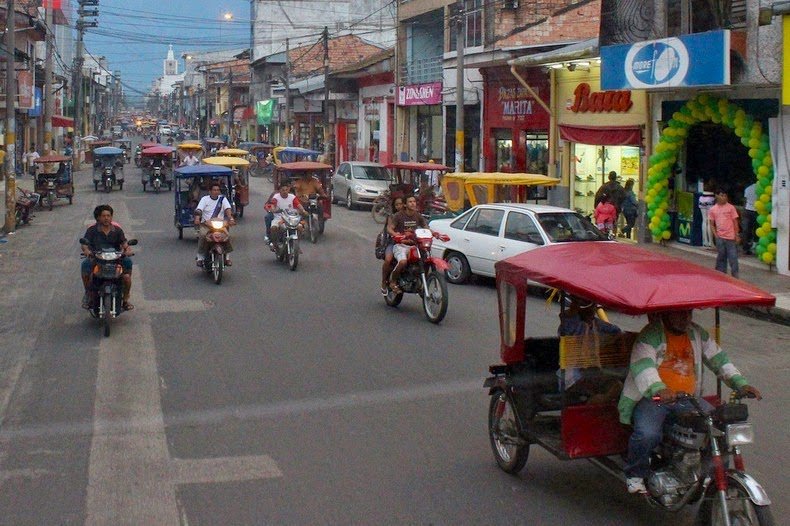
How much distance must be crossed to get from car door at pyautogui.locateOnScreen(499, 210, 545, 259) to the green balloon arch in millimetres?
5278

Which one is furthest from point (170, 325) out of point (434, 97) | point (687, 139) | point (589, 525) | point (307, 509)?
point (434, 97)

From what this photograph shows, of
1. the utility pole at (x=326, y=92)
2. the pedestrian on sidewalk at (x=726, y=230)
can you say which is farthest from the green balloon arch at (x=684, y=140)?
the utility pole at (x=326, y=92)

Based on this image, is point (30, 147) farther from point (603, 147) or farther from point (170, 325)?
point (170, 325)

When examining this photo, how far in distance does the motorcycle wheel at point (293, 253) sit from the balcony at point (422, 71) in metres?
23.4

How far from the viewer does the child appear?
2330cm

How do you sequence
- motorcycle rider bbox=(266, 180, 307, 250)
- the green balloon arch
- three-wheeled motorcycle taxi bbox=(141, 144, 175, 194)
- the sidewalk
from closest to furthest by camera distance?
the sidewalk < the green balloon arch < motorcycle rider bbox=(266, 180, 307, 250) < three-wheeled motorcycle taxi bbox=(141, 144, 175, 194)

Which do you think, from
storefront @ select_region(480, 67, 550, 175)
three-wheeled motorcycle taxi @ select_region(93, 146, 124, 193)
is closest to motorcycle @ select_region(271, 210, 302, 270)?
storefront @ select_region(480, 67, 550, 175)

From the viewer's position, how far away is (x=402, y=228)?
15062 millimetres

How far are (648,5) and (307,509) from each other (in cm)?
1871

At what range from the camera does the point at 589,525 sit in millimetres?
6453

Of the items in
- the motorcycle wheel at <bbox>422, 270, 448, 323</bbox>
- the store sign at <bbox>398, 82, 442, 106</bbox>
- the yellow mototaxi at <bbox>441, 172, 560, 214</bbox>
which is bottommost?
the motorcycle wheel at <bbox>422, 270, 448, 323</bbox>

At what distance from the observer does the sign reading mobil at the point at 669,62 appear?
19.2m

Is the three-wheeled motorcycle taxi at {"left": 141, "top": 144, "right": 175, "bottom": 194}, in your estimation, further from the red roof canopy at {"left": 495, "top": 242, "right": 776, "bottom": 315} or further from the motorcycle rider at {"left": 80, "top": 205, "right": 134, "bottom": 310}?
the red roof canopy at {"left": 495, "top": 242, "right": 776, "bottom": 315}

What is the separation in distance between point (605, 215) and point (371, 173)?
14.4m
